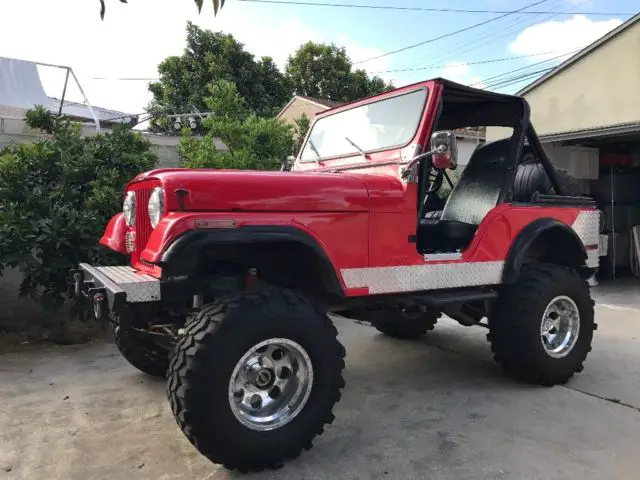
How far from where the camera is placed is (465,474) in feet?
9.48

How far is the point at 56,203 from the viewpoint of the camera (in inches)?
210

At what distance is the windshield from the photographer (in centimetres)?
391

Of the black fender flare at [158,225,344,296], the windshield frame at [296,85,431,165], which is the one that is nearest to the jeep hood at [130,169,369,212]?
the black fender flare at [158,225,344,296]

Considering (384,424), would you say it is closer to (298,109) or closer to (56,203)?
(56,203)

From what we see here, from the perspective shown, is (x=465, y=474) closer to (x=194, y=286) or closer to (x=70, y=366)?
(x=194, y=286)

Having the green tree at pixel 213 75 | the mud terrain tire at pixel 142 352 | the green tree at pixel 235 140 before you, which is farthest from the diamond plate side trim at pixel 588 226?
the green tree at pixel 213 75

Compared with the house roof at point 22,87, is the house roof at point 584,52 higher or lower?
lower

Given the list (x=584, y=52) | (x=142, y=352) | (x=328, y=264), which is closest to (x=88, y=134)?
(x=142, y=352)

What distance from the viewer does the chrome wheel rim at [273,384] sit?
2.88 metres

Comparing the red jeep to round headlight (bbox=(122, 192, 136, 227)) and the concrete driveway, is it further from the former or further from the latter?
the concrete driveway

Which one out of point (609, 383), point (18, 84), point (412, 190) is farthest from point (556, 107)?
point (18, 84)

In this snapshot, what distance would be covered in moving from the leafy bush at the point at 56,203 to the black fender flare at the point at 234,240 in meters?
2.85

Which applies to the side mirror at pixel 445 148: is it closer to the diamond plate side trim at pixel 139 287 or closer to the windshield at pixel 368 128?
the windshield at pixel 368 128

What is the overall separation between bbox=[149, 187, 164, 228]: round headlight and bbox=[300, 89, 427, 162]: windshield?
1679 mm
